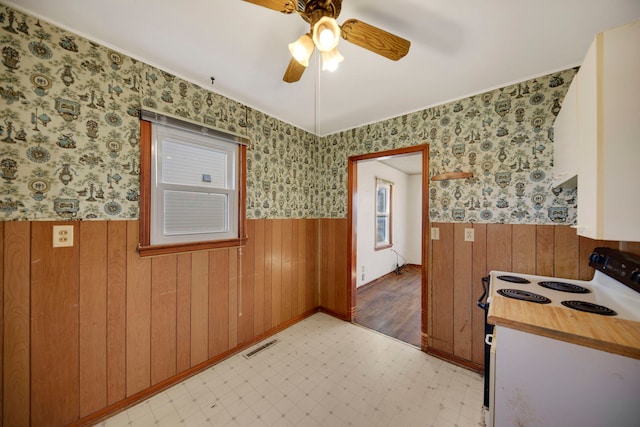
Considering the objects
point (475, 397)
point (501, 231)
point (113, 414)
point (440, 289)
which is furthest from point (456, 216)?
point (113, 414)

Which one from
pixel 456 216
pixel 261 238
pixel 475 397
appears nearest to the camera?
pixel 475 397

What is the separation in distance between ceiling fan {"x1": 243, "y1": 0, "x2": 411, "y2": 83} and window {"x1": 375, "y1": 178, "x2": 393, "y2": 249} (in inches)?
138

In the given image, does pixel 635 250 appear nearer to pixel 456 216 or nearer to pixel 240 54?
pixel 456 216

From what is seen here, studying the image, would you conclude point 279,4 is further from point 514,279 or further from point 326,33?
point 514,279

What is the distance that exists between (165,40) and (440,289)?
9.66ft

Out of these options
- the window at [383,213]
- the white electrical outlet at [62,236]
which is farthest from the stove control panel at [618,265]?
the window at [383,213]

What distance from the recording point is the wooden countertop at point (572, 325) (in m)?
0.84

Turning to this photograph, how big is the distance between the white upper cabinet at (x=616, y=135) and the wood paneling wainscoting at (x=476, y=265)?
0.89 m

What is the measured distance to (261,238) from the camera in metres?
2.44

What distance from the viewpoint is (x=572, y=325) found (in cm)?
96

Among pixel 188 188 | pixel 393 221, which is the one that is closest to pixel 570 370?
pixel 188 188

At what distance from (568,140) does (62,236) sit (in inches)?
120

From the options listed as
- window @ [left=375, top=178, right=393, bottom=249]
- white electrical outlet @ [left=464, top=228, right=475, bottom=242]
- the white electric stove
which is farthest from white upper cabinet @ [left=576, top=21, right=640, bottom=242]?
window @ [left=375, top=178, right=393, bottom=249]

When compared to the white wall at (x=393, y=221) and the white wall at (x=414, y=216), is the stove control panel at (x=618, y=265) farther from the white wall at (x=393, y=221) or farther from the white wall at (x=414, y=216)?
the white wall at (x=414, y=216)
